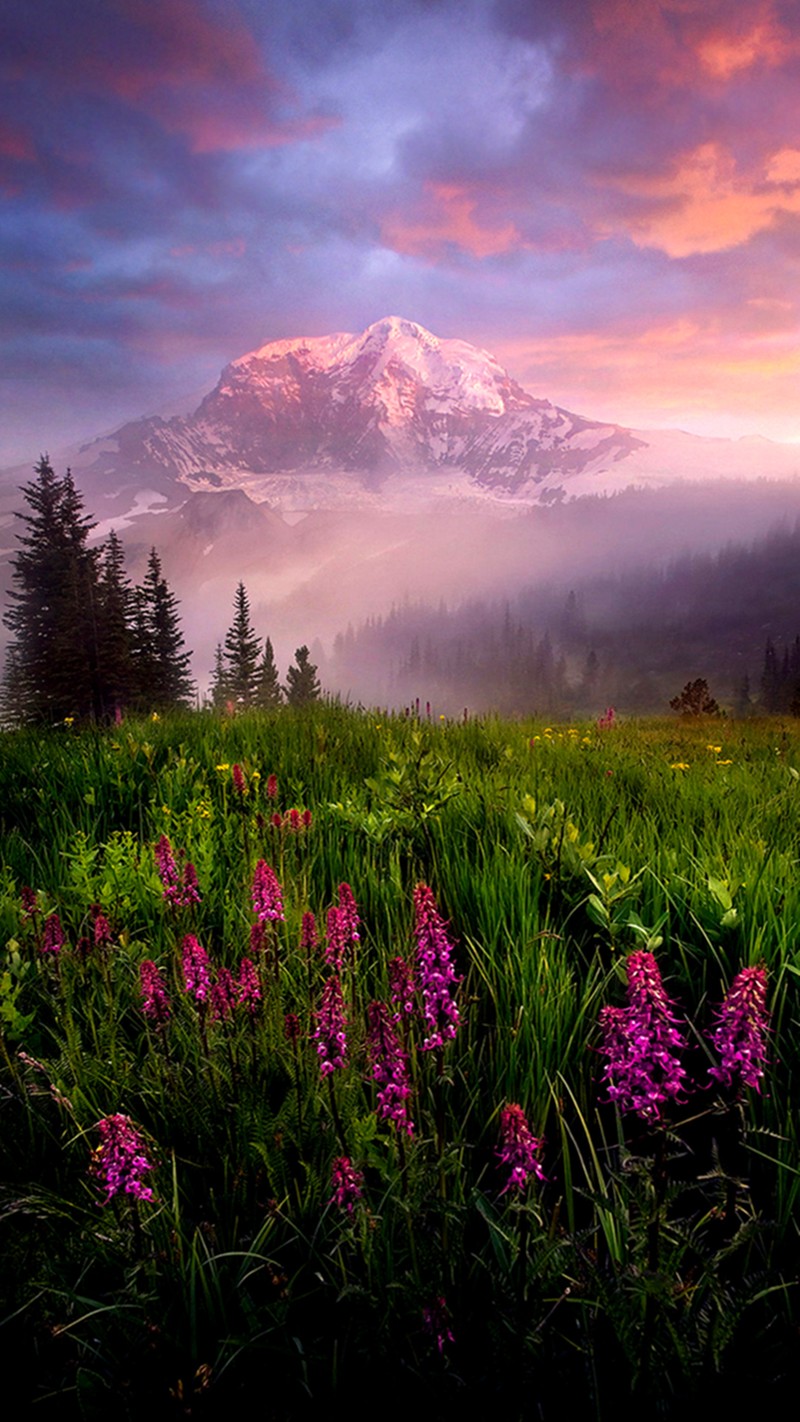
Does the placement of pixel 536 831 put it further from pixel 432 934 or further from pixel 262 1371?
pixel 262 1371

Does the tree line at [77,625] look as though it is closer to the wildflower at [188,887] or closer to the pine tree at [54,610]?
the pine tree at [54,610]

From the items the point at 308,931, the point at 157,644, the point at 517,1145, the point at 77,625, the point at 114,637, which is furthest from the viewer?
the point at 157,644

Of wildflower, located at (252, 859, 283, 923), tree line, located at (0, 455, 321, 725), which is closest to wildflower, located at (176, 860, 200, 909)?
wildflower, located at (252, 859, 283, 923)

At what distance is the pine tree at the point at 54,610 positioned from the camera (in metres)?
56.6

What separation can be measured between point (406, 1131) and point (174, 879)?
1.78m

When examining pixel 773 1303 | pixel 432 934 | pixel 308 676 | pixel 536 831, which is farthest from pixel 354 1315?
pixel 308 676

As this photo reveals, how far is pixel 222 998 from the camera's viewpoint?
2.28 metres

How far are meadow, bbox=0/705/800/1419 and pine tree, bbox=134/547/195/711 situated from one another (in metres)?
62.0

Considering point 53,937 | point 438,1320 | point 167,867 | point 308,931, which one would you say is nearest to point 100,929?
point 53,937

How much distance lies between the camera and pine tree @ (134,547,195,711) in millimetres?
63844

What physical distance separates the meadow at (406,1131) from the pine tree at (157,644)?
62.0 m

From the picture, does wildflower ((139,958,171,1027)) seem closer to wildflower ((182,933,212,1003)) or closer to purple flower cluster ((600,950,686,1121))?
wildflower ((182,933,212,1003))

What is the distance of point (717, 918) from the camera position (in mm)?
3047

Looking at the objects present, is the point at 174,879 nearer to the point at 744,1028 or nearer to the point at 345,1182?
the point at 345,1182
